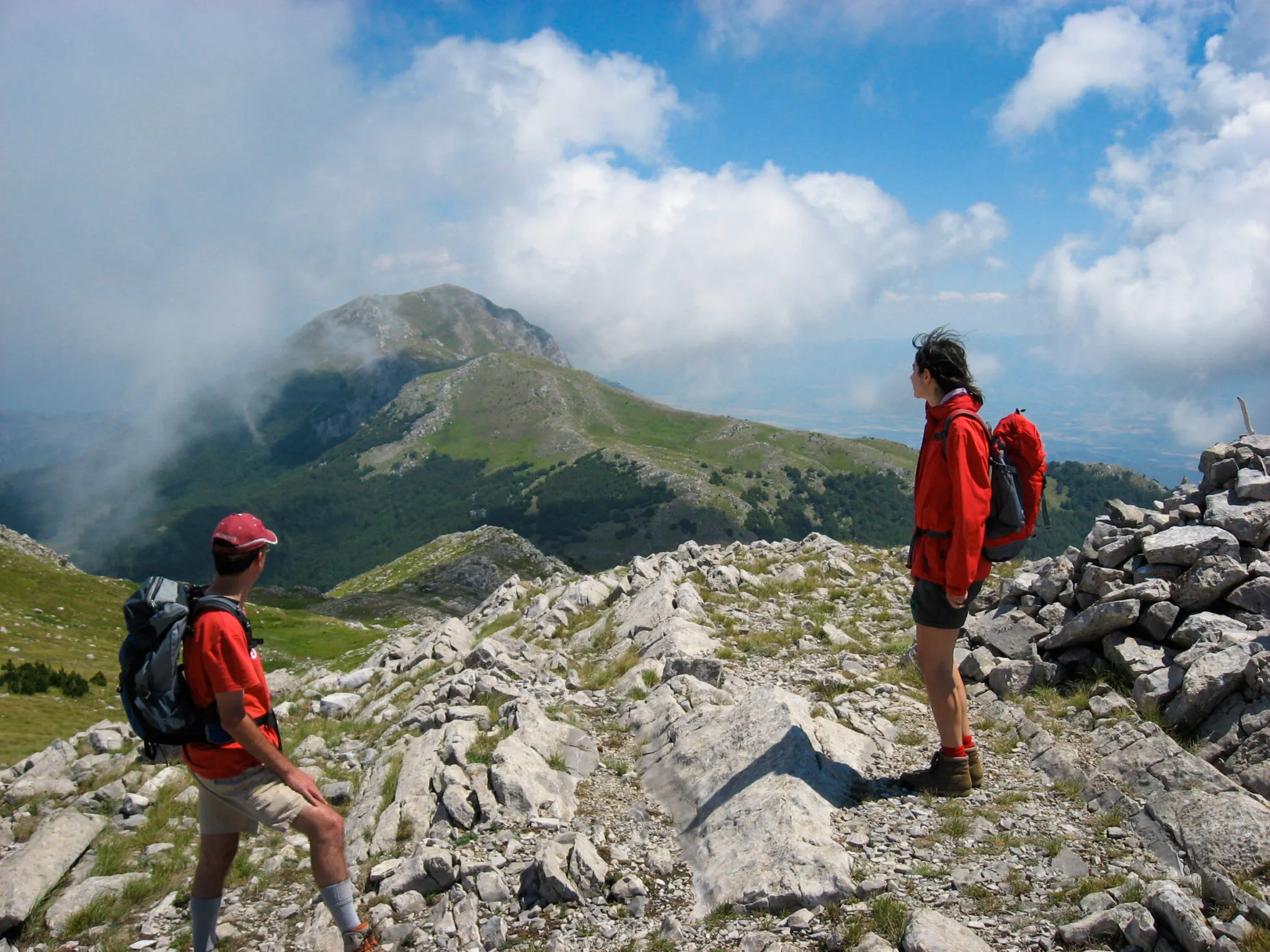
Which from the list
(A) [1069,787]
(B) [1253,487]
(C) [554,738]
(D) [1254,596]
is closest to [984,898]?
(A) [1069,787]

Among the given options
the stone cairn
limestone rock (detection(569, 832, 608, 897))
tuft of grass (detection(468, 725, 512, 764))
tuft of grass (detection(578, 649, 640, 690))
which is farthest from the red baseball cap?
the stone cairn

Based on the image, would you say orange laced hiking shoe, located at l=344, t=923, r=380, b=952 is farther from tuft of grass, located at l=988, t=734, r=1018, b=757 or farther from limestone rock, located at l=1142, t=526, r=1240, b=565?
limestone rock, located at l=1142, t=526, r=1240, b=565

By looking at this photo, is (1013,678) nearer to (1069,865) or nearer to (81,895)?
(1069,865)

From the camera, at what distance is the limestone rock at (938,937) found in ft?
17.8

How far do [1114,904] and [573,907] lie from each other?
5000 millimetres

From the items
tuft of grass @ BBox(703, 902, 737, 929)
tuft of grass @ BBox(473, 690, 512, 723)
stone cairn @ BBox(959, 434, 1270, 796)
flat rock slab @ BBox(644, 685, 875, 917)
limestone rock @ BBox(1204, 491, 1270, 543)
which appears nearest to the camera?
tuft of grass @ BBox(703, 902, 737, 929)

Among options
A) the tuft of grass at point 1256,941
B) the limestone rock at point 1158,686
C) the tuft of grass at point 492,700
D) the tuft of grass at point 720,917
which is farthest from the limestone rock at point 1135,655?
the tuft of grass at point 492,700

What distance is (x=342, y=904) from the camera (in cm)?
614

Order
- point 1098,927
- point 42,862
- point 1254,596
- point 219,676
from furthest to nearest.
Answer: point 1254,596 → point 42,862 → point 219,676 → point 1098,927

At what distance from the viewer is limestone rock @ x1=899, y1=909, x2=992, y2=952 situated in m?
5.42

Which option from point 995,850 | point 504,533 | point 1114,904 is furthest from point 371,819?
point 504,533

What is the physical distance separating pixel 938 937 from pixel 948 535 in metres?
3.78

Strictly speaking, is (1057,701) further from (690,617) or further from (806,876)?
(690,617)

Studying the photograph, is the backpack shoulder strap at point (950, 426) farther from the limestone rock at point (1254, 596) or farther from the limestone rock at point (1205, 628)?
the limestone rock at point (1254, 596)
